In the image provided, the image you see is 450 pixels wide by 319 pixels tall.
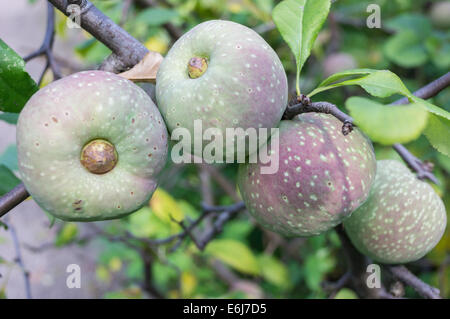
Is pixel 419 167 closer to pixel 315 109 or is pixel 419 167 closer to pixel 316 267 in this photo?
pixel 315 109

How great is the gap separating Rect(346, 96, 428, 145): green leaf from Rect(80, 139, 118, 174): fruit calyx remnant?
35 centimetres

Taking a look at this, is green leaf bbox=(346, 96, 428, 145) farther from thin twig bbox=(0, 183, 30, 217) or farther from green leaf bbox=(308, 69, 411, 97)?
thin twig bbox=(0, 183, 30, 217)

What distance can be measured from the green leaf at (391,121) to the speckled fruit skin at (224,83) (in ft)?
0.59

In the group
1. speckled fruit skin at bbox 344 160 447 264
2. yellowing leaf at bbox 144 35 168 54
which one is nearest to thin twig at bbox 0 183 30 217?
speckled fruit skin at bbox 344 160 447 264

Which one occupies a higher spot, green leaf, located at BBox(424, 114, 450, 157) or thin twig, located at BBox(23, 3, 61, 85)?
thin twig, located at BBox(23, 3, 61, 85)

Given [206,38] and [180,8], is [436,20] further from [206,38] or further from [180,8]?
[206,38]

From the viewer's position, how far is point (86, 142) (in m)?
0.64

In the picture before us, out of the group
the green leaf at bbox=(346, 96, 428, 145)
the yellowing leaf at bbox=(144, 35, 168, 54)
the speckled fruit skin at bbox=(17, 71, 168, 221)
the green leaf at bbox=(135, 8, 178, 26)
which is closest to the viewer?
the green leaf at bbox=(346, 96, 428, 145)

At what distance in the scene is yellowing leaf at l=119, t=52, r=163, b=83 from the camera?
0.78 m

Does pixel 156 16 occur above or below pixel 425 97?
above

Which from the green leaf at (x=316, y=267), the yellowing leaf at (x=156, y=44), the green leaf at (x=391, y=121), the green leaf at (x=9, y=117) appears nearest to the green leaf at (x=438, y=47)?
the green leaf at (x=316, y=267)

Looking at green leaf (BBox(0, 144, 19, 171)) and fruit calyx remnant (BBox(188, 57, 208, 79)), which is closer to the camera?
fruit calyx remnant (BBox(188, 57, 208, 79))

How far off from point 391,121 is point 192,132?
30 centimetres

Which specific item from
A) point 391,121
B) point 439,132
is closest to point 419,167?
point 439,132
